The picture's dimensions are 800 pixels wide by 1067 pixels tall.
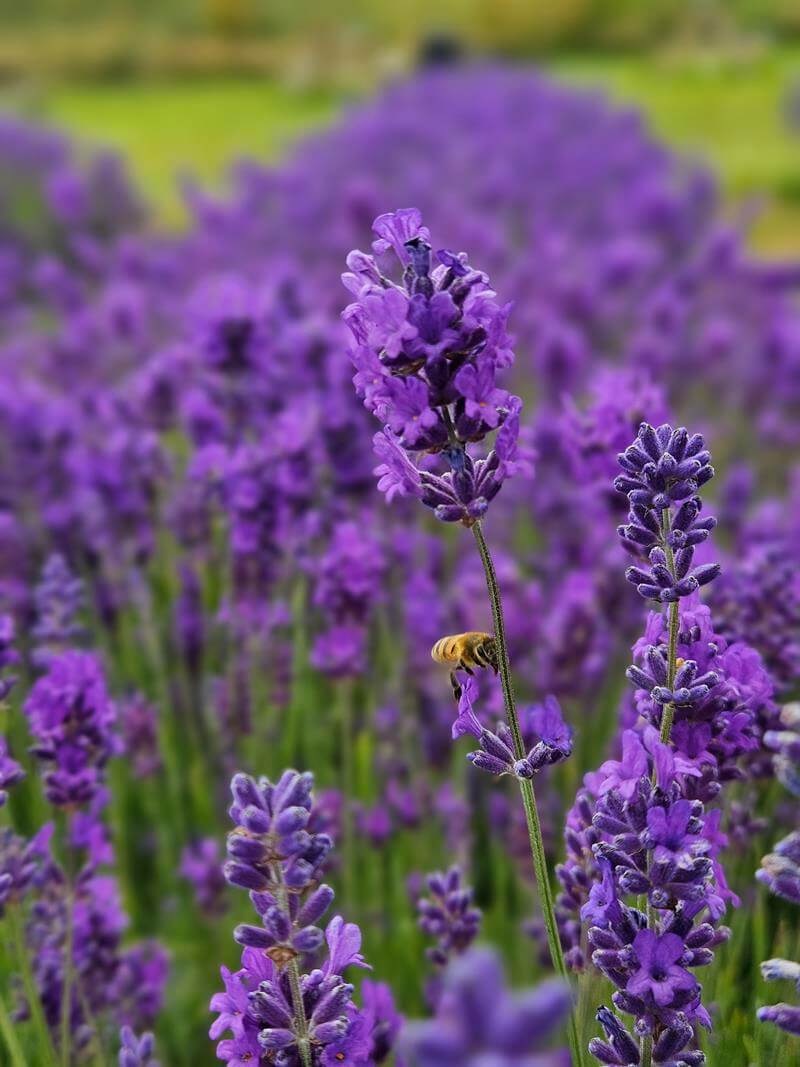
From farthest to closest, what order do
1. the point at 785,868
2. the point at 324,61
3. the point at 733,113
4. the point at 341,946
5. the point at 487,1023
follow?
the point at 324,61 < the point at 733,113 < the point at 341,946 < the point at 785,868 < the point at 487,1023

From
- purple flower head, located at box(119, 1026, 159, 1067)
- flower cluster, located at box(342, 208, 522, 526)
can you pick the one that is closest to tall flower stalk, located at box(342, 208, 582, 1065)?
flower cluster, located at box(342, 208, 522, 526)

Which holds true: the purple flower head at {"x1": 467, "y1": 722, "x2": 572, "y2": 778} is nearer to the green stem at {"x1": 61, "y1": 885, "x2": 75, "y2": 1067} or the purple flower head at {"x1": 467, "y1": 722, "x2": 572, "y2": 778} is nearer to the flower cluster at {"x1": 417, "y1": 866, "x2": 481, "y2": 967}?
the flower cluster at {"x1": 417, "y1": 866, "x2": 481, "y2": 967}

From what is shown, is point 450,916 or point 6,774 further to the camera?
point 450,916

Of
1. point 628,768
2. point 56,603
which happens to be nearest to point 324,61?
point 56,603

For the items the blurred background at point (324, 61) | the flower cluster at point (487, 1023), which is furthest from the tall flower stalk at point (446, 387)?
the blurred background at point (324, 61)

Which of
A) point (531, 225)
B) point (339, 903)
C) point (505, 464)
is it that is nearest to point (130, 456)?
point (339, 903)

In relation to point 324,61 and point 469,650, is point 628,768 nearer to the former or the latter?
point 469,650
